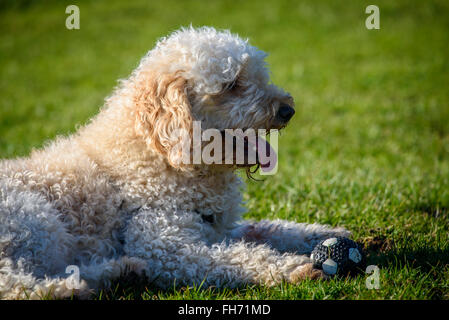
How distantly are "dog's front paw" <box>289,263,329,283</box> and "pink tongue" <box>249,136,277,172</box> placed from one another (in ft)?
2.70

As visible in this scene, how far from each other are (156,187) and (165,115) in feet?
1.78

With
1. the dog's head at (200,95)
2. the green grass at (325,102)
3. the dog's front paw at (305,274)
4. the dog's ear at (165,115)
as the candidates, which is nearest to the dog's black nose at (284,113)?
the dog's head at (200,95)

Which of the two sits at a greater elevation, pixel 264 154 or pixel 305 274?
pixel 264 154

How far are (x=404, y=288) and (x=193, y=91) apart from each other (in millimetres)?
2023

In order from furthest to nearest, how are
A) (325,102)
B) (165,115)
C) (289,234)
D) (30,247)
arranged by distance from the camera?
(325,102), (289,234), (165,115), (30,247)

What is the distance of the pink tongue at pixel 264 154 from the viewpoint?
385cm

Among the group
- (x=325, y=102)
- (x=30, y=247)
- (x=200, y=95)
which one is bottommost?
(x=30, y=247)

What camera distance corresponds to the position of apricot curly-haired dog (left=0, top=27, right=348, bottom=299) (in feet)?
11.1

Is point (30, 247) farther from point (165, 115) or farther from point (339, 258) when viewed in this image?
point (339, 258)

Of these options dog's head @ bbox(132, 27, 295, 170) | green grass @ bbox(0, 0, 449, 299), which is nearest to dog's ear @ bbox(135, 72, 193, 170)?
dog's head @ bbox(132, 27, 295, 170)

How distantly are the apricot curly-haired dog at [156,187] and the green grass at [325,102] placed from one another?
0.74 feet

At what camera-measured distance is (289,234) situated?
431 cm

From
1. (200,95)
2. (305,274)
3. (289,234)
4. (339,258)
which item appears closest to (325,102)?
(289,234)

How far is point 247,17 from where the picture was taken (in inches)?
755
